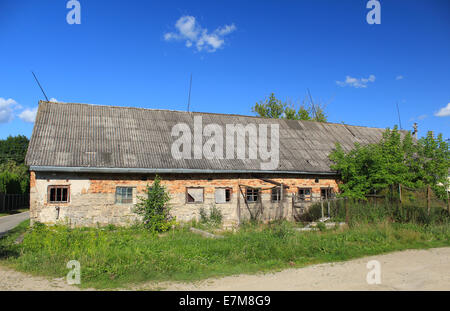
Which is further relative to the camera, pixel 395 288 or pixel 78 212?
pixel 78 212

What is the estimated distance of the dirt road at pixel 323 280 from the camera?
5.95m

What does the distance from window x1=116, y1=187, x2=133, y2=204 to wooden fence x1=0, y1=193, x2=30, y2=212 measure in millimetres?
19936

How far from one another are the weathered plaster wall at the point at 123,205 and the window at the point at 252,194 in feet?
0.73

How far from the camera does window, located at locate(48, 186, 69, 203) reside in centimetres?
1179

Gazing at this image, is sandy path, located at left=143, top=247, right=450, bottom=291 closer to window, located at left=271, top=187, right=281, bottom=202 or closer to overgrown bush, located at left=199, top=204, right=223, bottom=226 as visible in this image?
overgrown bush, located at left=199, top=204, right=223, bottom=226

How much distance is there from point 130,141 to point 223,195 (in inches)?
186

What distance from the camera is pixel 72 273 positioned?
6695 mm

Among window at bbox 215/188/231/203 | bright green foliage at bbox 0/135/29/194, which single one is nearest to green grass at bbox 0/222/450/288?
window at bbox 215/188/231/203

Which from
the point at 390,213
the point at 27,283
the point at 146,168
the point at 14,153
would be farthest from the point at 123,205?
the point at 14,153

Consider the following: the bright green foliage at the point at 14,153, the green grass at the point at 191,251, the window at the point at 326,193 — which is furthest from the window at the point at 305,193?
the bright green foliage at the point at 14,153

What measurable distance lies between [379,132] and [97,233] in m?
19.0
